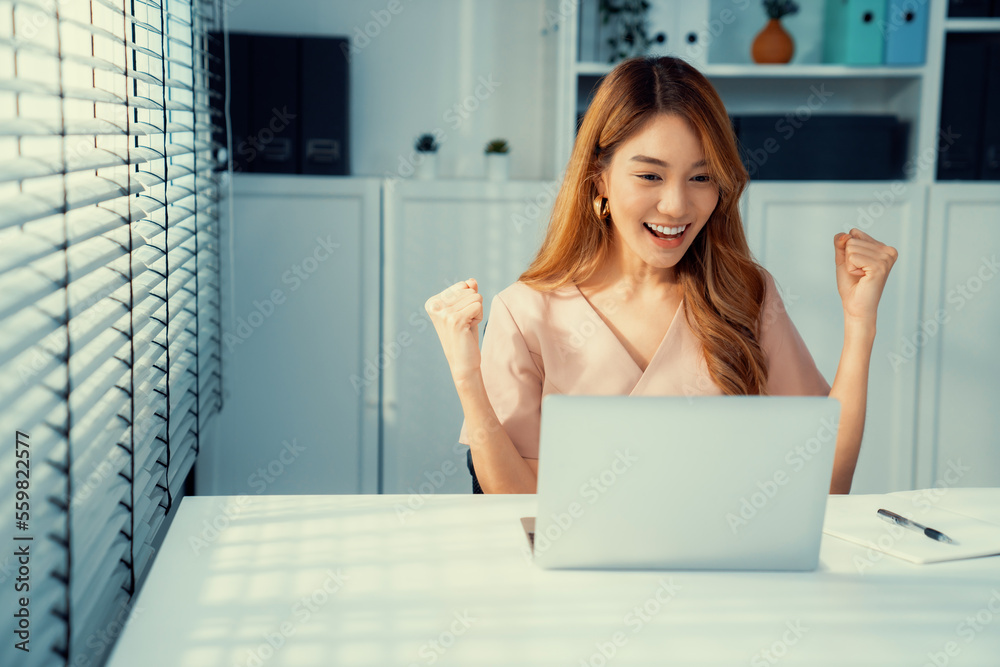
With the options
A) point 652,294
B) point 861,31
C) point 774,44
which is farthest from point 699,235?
point 861,31

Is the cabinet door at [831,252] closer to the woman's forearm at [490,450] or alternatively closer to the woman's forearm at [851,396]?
the woman's forearm at [851,396]

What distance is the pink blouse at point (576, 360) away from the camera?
159 cm

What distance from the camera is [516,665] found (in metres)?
0.76

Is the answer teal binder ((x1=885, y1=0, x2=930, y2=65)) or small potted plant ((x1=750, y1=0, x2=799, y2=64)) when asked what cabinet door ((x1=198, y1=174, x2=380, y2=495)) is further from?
teal binder ((x1=885, y1=0, x2=930, y2=65))

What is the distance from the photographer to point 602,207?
5.55ft

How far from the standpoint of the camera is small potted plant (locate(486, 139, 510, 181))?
8.25 feet

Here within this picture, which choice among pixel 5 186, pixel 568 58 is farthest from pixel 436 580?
pixel 568 58

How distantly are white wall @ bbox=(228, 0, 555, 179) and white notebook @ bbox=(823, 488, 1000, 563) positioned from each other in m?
1.67

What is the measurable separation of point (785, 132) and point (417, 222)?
3.67 feet

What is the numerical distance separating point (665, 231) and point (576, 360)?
0.29 m

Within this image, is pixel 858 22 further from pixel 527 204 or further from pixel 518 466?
pixel 518 466

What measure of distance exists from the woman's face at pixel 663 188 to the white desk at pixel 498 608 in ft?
2.29

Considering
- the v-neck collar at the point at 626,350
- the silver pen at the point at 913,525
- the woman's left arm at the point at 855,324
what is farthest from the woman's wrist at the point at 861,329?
the silver pen at the point at 913,525

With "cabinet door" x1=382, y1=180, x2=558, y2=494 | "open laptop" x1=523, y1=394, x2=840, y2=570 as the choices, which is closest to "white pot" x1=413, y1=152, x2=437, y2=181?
"cabinet door" x1=382, y1=180, x2=558, y2=494
